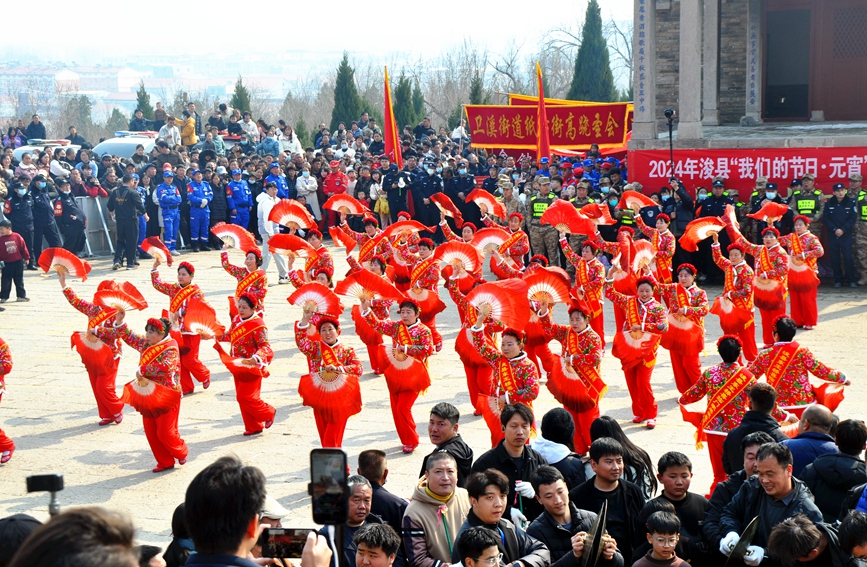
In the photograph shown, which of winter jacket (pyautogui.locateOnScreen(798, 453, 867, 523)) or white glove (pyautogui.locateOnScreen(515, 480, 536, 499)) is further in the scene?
white glove (pyautogui.locateOnScreen(515, 480, 536, 499))

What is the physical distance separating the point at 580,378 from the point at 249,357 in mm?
3090

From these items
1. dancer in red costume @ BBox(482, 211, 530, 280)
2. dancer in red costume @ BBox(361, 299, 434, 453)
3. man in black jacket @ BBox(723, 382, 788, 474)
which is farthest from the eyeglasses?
dancer in red costume @ BBox(482, 211, 530, 280)

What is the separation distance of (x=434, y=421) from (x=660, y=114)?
610 inches

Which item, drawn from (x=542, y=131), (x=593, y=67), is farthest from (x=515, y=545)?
(x=593, y=67)

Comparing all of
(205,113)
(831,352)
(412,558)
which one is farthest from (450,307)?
(205,113)

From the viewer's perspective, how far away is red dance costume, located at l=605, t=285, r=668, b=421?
10078 mm

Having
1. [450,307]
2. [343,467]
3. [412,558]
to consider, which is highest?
[343,467]

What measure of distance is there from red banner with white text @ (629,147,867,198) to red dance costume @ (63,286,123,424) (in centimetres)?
973

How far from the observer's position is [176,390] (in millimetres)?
9344

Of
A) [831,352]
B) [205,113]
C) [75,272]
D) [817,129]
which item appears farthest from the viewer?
[205,113]

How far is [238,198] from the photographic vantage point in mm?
21219

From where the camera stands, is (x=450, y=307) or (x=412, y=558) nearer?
(x=412, y=558)

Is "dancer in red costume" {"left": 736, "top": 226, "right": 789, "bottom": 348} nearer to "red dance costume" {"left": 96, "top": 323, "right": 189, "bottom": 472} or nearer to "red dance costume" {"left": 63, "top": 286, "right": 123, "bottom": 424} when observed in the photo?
"red dance costume" {"left": 96, "top": 323, "right": 189, "bottom": 472}

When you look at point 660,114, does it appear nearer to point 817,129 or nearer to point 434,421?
point 817,129
